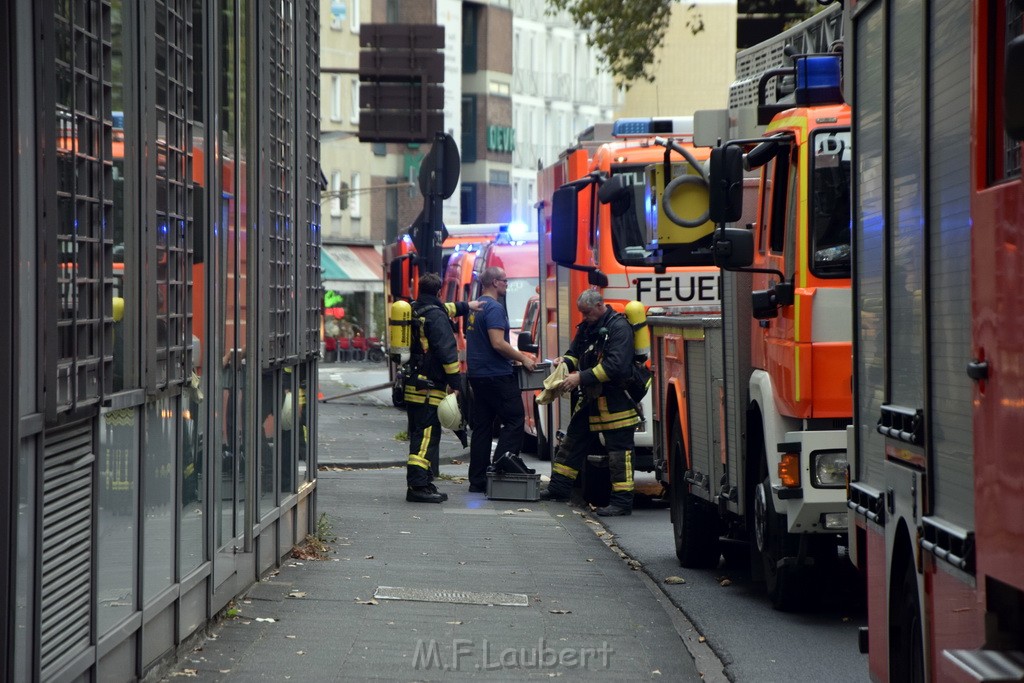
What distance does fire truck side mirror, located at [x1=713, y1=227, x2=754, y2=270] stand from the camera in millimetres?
8828

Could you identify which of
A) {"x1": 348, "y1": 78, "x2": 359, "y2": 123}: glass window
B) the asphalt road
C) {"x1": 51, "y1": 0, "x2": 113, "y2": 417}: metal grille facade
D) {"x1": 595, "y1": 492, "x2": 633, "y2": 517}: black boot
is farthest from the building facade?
{"x1": 348, "y1": 78, "x2": 359, "y2": 123}: glass window

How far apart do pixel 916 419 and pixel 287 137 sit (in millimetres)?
6356

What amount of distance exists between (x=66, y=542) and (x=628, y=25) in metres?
19.6

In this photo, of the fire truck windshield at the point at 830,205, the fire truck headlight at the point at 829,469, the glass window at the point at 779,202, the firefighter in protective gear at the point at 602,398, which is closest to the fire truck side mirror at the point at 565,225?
the firefighter in protective gear at the point at 602,398

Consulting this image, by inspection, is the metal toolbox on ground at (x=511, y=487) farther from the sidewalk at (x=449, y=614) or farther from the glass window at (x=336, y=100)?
the glass window at (x=336, y=100)

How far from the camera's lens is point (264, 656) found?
312 inches

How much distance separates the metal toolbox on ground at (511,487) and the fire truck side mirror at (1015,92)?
12427 millimetres

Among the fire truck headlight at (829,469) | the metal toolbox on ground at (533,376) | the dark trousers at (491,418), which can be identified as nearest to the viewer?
the fire truck headlight at (829,469)

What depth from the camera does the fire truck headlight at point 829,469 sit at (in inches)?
347

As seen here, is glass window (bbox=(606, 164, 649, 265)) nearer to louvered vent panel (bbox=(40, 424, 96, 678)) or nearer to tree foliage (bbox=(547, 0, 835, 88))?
tree foliage (bbox=(547, 0, 835, 88))

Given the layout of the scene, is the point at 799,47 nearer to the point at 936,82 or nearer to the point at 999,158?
the point at 936,82

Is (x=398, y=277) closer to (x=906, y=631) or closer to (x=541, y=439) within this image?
(x=541, y=439)

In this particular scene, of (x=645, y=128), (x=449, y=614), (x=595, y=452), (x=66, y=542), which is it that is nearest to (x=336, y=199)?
(x=645, y=128)

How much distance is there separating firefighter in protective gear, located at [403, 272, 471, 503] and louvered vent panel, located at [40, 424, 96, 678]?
900cm
